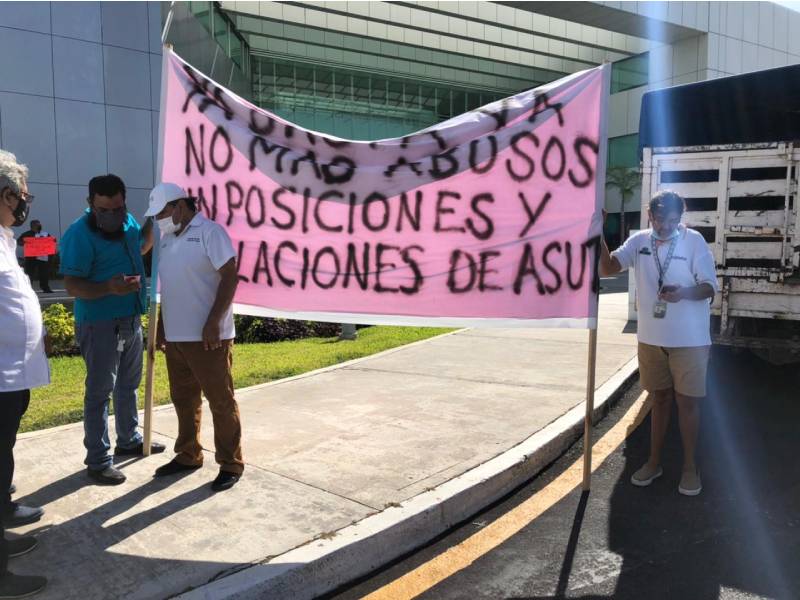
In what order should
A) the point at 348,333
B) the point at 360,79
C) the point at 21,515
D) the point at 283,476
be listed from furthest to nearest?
1. the point at 360,79
2. the point at 348,333
3. the point at 283,476
4. the point at 21,515

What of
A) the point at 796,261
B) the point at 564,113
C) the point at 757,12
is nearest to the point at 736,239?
the point at 796,261

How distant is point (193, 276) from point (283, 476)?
1315mm

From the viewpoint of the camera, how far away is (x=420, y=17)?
88.4 feet

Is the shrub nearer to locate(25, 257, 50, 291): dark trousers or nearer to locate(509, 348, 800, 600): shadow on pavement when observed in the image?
locate(509, 348, 800, 600): shadow on pavement

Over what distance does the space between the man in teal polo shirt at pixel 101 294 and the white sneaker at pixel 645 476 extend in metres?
3.15

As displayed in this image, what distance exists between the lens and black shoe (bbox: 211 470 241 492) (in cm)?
387

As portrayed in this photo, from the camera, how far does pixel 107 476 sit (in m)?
3.97

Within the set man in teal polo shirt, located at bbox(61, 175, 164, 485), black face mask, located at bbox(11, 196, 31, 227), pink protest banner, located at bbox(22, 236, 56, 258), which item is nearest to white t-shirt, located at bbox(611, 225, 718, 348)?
man in teal polo shirt, located at bbox(61, 175, 164, 485)

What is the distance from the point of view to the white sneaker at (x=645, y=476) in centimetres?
423

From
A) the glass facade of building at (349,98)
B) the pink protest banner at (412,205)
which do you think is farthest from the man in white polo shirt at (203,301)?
the glass facade of building at (349,98)

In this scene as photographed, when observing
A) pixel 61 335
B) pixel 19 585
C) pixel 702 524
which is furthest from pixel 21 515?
pixel 61 335

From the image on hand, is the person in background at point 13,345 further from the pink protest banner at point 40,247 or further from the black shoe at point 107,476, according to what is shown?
the pink protest banner at point 40,247

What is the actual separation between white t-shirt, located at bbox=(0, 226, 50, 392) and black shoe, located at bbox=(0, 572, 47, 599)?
0.78m

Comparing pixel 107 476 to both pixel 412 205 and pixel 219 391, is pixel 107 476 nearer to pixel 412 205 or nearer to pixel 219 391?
pixel 219 391
